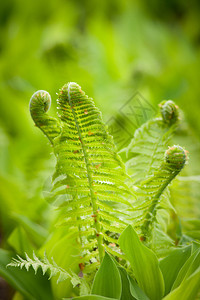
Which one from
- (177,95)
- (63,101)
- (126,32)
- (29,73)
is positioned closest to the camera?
(63,101)

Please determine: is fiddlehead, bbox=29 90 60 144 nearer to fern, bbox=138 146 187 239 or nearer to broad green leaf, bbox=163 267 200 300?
fern, bbox=138 146 187 239

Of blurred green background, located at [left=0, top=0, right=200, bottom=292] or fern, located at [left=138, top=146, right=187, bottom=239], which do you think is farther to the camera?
blurred green background, located at [left=0, top=0, right=200, bottom=292]

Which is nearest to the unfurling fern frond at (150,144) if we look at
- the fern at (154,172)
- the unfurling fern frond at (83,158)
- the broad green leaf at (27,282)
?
the fern at (154,172)

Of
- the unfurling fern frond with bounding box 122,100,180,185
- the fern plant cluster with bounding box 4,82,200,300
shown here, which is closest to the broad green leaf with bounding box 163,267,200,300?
the fern plant cluster with bounding box 4,82,200,300

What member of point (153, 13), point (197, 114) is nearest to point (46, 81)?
point (197, 114)

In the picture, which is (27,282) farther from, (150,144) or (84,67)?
(84,67)

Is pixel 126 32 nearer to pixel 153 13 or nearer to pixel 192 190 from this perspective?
pixel 153 13
